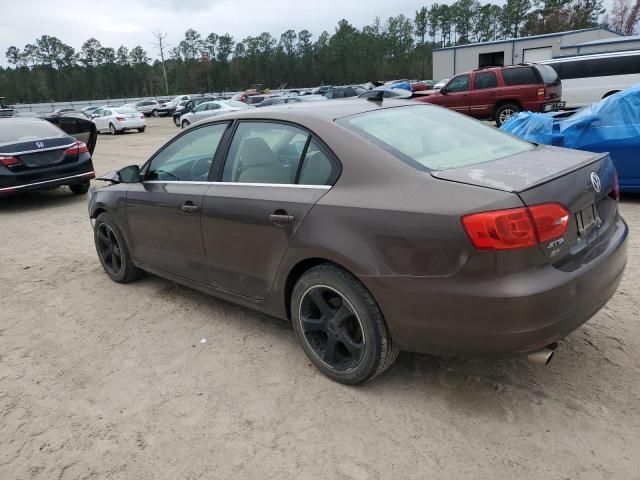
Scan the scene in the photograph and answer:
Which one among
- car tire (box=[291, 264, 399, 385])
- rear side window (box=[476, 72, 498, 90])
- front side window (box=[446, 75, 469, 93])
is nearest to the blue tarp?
car tire (box=[291, 264, 399, 385])

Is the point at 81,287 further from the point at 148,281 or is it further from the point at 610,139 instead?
the point at 610,139

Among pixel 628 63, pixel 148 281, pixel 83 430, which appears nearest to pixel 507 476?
pixel 83 430

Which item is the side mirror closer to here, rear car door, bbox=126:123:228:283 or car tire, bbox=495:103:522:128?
rear car door, bbox=126:123:228:283

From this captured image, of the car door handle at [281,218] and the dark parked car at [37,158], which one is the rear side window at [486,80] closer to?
the dark parked car at [37,158]

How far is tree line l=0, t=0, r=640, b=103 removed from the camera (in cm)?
8781

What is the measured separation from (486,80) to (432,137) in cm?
1429

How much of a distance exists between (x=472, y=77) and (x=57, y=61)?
95168 millimetres

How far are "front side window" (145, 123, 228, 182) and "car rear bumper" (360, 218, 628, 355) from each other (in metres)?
1.71

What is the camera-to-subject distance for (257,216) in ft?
10.5

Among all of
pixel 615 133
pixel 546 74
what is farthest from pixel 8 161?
pixel 546 74

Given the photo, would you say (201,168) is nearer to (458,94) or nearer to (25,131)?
(25,131)

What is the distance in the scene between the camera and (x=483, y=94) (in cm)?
1602

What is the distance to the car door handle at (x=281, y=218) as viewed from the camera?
9.84 feet

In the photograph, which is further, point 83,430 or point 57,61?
point 57,61
